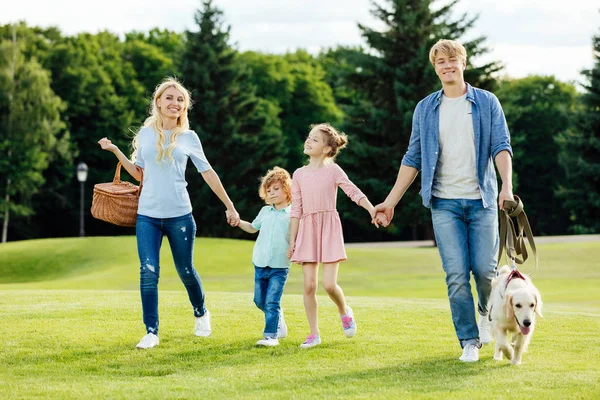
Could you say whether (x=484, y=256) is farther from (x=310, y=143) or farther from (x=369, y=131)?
(x=369, y=131)

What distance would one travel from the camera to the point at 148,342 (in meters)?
8.19

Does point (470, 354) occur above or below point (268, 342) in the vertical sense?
above

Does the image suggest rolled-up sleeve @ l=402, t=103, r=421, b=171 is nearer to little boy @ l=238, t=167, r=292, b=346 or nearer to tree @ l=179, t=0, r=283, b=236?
little boy @ l=238, t=167, r=292, b=346

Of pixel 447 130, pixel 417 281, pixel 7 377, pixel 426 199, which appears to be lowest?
pixel 417 281

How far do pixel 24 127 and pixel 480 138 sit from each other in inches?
1837

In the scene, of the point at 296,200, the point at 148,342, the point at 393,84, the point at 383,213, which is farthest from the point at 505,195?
the point at 393,84

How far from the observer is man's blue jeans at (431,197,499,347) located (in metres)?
7.54

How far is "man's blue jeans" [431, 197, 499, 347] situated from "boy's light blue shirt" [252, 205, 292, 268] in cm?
177

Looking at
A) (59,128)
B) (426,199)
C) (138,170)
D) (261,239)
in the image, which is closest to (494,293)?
(426,199)

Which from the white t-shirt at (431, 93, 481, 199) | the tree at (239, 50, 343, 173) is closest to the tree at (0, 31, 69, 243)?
the tree at (239, 50, 343, 173)

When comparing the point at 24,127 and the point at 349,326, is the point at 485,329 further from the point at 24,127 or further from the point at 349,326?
the point at 24,127

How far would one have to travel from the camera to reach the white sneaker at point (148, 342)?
321 inches

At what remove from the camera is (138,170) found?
8578 mm

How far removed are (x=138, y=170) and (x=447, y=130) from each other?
9.31 feet
